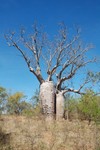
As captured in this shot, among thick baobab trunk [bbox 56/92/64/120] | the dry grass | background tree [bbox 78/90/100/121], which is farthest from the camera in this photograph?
thick baobab trunk [bbox 56/92/64/120]

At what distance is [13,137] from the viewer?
862 cm

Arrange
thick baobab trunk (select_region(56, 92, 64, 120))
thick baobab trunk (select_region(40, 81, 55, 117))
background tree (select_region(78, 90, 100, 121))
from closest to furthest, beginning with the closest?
background tree (select_region(78, 90, 100, 121)) < thick baobab trunk (select_region(40, 81, 55, 117)) < thick baobab trunk (select_region(56, 92, 64, 120))

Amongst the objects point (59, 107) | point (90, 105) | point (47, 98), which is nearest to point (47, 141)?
point (90, 105)

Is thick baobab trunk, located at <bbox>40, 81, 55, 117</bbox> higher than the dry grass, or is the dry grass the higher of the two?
thick baobab trunk, located at <bbox>40, 81, 55, 117</bbox>

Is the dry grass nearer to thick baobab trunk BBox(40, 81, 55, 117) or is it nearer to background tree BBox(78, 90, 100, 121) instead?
background tree BBox(78, 90, 100, 121)

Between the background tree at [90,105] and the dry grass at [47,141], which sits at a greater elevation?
the background tree at [90,105]

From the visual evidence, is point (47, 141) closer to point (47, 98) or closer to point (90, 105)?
point (90, 105)

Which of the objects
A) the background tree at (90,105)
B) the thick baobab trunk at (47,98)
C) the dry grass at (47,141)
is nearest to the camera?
the dry grass at (47,141)

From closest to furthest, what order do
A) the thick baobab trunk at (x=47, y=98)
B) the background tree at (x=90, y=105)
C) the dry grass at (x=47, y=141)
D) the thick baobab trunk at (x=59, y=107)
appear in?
the dry grass at (x=47, y=141)
the background tree at (x=90, y=105)
the thick baobab trunk at (x=47, y=98)
the thick baobab trunk at (x=59, y=107)

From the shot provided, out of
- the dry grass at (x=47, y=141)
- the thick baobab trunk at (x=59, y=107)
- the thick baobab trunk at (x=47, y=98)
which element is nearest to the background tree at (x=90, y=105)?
the thick baobab trunk at (x=59, y=107)

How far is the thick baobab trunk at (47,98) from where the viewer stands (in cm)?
1536

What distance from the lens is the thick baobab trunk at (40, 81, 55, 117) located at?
15359 mm

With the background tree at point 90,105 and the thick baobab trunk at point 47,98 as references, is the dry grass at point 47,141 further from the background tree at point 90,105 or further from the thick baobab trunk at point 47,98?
the thick baobab trunk at point 47,98

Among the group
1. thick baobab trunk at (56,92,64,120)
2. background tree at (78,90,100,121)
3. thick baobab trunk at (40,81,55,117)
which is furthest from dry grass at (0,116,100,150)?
thick baobab trunk at (56,92,64,120)
